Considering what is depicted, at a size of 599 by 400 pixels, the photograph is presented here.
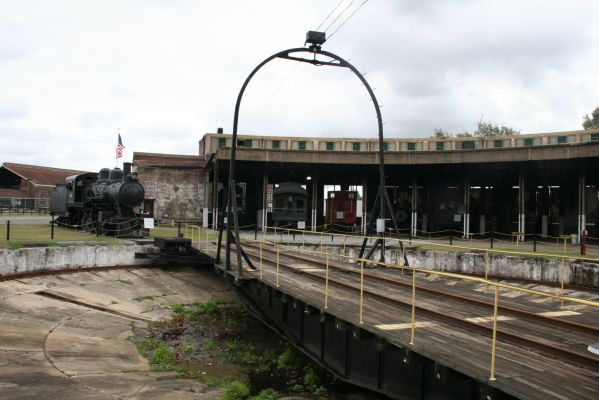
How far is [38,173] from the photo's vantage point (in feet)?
191

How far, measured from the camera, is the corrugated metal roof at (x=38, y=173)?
182ft

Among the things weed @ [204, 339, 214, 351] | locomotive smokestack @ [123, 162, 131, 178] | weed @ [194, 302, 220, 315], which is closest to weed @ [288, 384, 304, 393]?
weed @ [204, 339, 214, 351]

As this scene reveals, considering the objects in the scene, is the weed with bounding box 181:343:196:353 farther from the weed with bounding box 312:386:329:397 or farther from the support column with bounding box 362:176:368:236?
the support column with bounding box 362:176:368:236

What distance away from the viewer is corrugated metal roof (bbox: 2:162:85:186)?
55.4 metres

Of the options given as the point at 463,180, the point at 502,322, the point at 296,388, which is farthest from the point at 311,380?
the point at 463,180

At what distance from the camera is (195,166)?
4262cm

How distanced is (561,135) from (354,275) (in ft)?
118

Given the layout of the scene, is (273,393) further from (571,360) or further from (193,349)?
(571,360)

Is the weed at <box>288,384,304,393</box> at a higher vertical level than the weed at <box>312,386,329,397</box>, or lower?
lower

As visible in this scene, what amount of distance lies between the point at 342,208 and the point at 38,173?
1691 inches

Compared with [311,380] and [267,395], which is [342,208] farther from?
[267,395]

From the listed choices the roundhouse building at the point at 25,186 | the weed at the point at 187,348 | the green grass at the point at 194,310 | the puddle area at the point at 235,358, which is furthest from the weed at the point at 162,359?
the roundhouse building at the point at 25,186

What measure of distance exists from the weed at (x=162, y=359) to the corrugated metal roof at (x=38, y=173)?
51399 mm

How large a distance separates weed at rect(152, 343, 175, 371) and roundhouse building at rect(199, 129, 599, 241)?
732 inches
